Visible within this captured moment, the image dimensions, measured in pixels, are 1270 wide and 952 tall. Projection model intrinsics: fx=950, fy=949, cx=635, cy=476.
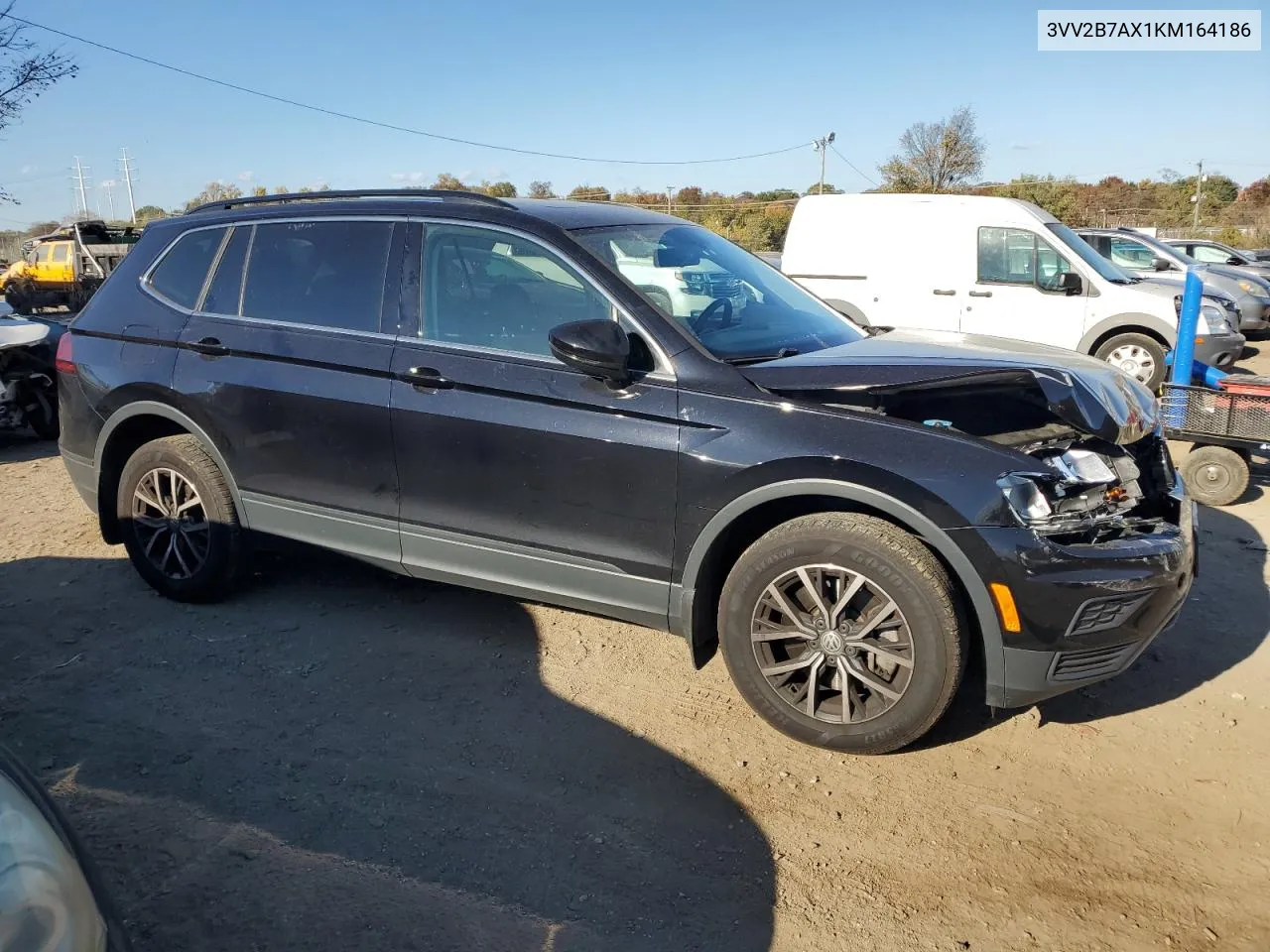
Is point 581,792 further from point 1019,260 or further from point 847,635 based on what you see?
point 1019,260

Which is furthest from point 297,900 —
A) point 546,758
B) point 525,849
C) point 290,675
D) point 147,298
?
point 147,298

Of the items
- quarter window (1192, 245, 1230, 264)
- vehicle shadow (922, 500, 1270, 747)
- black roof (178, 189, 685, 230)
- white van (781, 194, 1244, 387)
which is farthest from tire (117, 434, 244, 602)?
quarter window (1192, 245, 1230, 264)

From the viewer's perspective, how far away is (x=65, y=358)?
5047 mm

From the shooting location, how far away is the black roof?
4.05 meters

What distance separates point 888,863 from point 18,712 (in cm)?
337

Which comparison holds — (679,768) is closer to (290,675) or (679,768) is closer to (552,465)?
(552,465)

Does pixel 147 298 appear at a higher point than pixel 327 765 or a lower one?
higher

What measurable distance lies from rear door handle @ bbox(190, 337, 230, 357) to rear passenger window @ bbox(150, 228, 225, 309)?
233mm

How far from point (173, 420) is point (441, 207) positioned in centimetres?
179

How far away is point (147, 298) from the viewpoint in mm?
4855

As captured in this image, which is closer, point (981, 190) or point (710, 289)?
point (710, 289)

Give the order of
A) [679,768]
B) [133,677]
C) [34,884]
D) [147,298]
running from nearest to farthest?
[34,884] < [679,768] < [133,677] < [147,298]

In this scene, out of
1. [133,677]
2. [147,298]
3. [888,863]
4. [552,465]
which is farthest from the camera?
[147,298]

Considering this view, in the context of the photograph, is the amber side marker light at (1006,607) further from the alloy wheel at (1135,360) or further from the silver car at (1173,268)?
the silver car at (1173,268)
